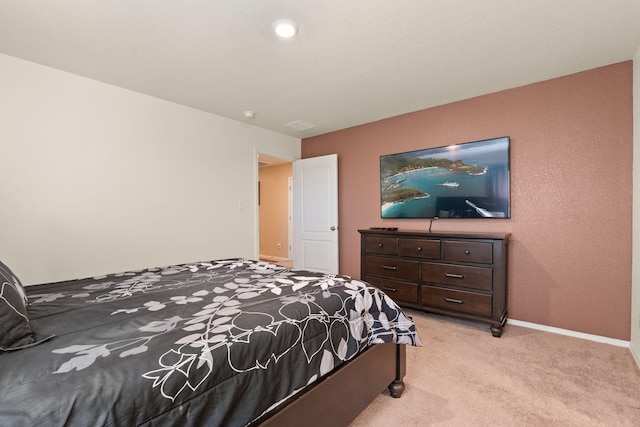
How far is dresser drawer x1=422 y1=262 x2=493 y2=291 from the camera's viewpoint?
2.74 meters

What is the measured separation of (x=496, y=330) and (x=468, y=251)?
0.73 meters

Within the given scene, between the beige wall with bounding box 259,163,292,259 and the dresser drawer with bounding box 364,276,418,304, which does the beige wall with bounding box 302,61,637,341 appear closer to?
the dresser drawer with bounding box 364,276,418,304

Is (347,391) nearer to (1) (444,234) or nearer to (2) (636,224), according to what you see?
(1) (444,234)

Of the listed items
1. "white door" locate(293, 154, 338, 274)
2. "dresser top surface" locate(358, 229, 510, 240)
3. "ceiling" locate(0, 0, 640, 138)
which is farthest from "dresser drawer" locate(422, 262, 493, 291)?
"ceiling" locate(0, 0, 640, 138)

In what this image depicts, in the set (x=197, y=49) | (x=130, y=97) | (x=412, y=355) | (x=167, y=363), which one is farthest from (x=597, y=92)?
(x=130, y=97)

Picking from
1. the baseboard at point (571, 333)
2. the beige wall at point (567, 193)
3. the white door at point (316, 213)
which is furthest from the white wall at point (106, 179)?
the baseboard at point (571, 333)

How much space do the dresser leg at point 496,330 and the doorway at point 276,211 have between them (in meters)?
4.55

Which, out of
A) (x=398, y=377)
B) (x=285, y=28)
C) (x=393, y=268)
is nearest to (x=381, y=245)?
(x=393, y=268)

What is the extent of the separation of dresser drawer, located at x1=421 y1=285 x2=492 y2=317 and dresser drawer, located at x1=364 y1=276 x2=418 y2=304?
0.11 metres

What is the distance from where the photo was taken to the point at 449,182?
3.37 m

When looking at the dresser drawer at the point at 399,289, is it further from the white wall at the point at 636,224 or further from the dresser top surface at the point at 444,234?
the white wall at the point at 636,224

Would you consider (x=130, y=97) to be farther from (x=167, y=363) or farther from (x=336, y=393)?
(x=336, y=393)

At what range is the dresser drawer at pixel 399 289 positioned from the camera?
3152 mm

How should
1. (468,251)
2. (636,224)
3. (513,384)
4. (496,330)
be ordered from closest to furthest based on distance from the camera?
(513,384)
(636,224)
(496,330)
(468,251)
